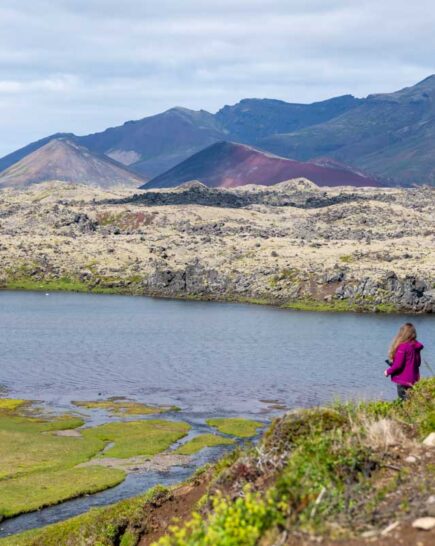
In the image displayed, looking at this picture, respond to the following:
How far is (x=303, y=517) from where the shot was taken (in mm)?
13312

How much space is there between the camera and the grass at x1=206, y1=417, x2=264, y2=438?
66150 millimetres

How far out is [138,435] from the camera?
65000 mm

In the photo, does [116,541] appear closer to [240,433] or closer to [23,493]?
[23,493]

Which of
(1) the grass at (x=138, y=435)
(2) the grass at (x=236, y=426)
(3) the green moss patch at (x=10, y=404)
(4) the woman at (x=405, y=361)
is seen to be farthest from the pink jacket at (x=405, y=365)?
(3) the green moss patch at (x=10, y=404)

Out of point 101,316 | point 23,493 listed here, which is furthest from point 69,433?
point 101,316

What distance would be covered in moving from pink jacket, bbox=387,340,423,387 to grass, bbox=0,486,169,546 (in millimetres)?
8794

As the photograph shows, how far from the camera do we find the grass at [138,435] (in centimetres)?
5947

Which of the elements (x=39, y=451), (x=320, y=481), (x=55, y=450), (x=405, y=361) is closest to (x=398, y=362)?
(x=405, y=361)

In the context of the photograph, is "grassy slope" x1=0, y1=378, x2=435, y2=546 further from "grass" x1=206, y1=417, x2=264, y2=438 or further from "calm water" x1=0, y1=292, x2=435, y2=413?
"calm water" x1=0, y1=292, x2=435, y2=413

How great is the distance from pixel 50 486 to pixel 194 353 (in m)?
65.7

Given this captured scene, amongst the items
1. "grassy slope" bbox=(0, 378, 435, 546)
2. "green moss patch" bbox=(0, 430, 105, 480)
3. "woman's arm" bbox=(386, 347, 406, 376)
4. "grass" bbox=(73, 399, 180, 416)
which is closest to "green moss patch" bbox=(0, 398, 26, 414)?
"grass" bbox=(73, 399, 180, 416)

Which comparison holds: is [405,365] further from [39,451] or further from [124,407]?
[124,407]

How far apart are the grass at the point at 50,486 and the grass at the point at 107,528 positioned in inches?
418

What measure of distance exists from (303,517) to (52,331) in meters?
122
